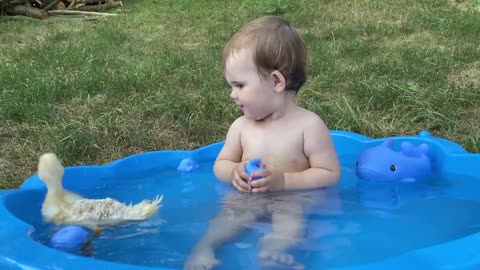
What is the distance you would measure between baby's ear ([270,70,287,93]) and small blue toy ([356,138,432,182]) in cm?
48

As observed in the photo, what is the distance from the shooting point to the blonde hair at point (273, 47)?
6.57ft

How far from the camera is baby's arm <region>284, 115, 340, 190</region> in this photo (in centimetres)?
208

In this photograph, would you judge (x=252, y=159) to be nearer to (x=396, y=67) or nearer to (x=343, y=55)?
(x=396, y=67)

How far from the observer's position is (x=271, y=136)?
2.15 metres

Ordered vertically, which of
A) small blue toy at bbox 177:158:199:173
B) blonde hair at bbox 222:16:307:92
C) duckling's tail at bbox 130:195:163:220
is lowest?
small blue toy at bbox 177:158:199:173

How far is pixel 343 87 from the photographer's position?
3354 millimetres

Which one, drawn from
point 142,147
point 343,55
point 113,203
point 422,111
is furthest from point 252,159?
point 343,55

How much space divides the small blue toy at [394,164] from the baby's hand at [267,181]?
430mm

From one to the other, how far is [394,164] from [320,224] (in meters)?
0.56

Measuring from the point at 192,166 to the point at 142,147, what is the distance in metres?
0.43

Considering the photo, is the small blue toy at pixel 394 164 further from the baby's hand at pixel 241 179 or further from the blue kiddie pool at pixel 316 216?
the baby's hand at pixel 241 179

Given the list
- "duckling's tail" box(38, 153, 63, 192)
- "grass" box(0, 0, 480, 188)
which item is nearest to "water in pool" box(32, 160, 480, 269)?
"duckling's tail" box(38, 153, 63, 192)

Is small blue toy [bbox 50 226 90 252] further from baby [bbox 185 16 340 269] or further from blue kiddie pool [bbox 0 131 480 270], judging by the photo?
baby [bbox 185 16 340 269]

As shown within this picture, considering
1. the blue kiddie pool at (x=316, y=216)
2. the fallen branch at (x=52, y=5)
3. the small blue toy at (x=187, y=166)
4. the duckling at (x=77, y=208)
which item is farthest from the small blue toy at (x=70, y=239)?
the fallen branch at (x=52, y=5)
